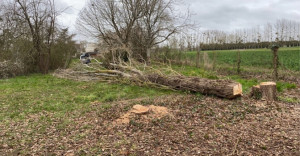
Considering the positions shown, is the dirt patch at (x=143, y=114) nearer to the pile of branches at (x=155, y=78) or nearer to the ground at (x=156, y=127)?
the ground at (x=156, y=127)

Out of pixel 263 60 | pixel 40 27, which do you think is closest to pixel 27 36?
pixel 40 27

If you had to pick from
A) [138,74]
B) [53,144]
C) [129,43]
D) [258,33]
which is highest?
[258,33]

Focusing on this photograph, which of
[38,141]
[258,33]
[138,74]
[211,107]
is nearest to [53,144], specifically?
[38,141]

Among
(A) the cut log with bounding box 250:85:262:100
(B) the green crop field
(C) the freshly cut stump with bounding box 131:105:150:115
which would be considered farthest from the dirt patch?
(B) the green crop field

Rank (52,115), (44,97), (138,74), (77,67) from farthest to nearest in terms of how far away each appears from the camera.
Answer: (77,67), (138,74), (44,97), (52,115)

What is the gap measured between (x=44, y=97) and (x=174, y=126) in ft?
15.4

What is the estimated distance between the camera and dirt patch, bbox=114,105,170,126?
14.7 ft

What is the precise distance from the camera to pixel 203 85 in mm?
6414

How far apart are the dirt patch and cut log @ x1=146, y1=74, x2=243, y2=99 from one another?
6.31ft

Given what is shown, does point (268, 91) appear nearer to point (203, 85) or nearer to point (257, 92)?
point (257, 92)

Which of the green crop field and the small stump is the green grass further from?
the green crop field

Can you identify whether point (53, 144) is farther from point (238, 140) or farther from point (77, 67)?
point (77, 67)

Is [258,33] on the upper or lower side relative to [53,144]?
upper

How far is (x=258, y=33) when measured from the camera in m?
48.0
